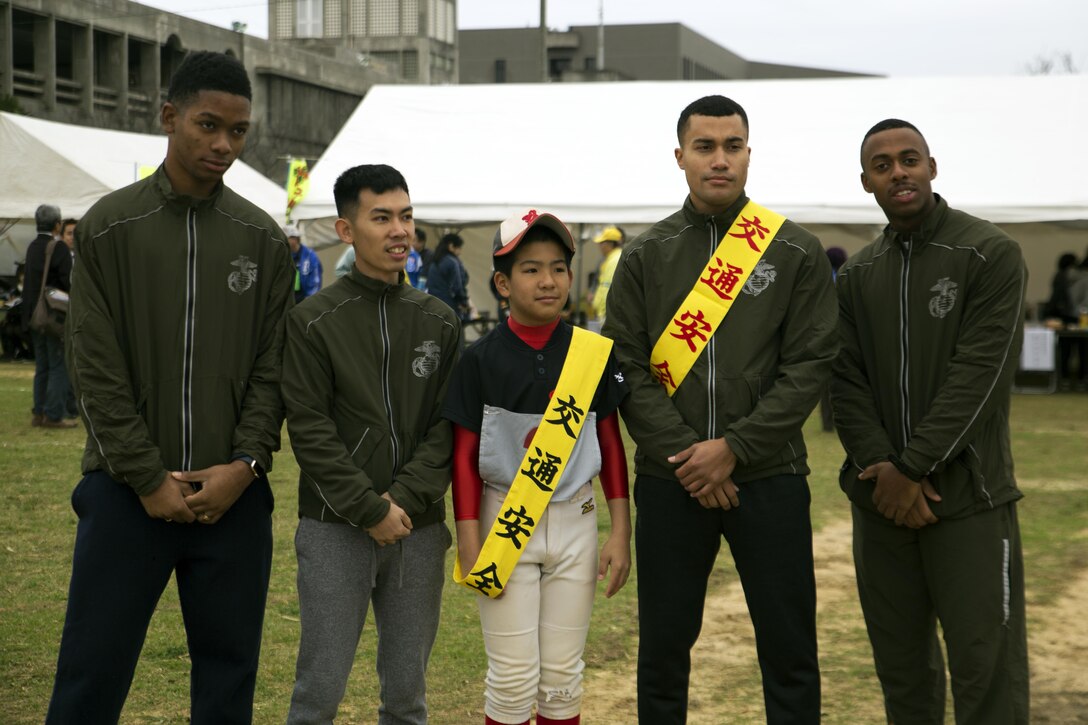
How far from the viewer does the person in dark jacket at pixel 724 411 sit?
10.8 ft

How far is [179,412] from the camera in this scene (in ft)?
9.83

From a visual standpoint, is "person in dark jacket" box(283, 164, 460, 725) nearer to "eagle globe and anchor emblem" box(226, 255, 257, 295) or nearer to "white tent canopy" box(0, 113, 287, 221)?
"eagle globe and anchor emblem" box(226, 255, 257, 295)

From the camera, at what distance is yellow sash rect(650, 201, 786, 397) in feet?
11.0

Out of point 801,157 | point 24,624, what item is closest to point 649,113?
point 801,157

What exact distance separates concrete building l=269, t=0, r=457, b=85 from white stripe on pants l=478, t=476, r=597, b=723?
52.2 metres

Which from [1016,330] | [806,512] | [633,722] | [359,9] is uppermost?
[359,9]

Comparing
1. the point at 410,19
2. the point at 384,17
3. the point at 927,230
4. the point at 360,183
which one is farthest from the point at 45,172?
the point at 384,17

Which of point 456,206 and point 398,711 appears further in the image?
point 456,206

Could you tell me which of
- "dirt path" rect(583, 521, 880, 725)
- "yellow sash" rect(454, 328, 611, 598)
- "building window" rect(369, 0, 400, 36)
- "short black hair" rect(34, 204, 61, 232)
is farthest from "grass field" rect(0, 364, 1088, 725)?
"building window" rect(369, 0, 400, 36)

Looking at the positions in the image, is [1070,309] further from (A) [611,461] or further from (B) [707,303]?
(A) [611,461]

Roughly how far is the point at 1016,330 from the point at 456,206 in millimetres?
10584

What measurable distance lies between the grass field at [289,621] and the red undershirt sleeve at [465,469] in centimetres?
117

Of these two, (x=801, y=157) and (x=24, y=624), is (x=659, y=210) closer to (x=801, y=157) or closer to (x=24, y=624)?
(x=801, y=157)

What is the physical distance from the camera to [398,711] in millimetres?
3176
